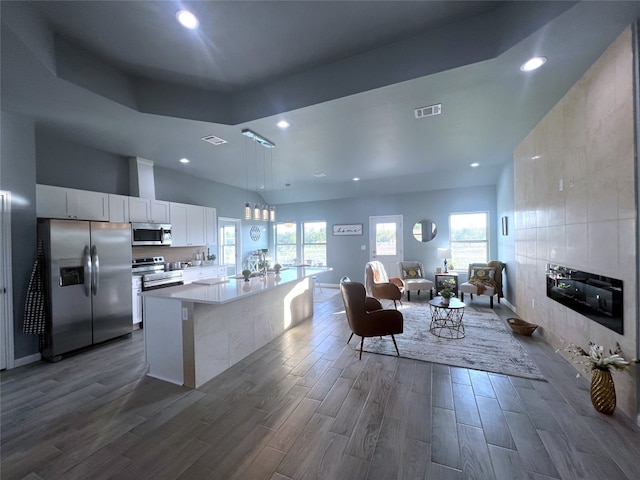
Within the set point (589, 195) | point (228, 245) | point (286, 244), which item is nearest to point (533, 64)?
point (589, 195)

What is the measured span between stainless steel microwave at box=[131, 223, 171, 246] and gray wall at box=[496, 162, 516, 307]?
635 cm

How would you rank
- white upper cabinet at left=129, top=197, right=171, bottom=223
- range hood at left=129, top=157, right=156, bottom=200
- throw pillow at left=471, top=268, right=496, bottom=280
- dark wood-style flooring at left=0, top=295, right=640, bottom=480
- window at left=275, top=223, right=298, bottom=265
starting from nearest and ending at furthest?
1. dark wood-style flooring at left=0, top=295, right=640, bottom=480
2. white upper cabinet at left=129, top=197, right=171, bottom=223
3. range hood at left=129, top=157, right=156, bottom=200
4. throw pillow at left=471, top=268, right=496, bottom=280
5. window at left=275, top=223, right=298, bottom=265

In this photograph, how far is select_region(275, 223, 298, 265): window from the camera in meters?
8.34

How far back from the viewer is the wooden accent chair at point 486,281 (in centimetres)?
521

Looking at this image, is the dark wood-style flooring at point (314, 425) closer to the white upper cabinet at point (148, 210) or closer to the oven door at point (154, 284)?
the oven door at point (154, 284)

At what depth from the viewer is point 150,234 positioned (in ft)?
14.9

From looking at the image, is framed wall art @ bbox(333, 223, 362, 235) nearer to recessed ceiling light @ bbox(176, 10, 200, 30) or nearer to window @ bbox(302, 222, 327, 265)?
window @ bbox(302, 222, 327, 265)

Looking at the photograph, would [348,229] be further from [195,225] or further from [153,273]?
[153,273]

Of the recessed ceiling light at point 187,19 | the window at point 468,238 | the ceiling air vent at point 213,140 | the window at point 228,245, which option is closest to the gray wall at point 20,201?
the ceiling air vent at point 213,140

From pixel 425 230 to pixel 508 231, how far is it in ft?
6.39

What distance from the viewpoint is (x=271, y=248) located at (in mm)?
8445

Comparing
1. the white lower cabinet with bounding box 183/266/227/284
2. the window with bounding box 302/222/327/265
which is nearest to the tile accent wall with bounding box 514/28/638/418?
the window with bounding box 302/222/327/265

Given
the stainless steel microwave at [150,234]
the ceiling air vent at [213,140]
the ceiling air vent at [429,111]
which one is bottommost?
the stainless steel microwave at [150,234]

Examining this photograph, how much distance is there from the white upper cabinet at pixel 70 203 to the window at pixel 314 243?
5.11 m
